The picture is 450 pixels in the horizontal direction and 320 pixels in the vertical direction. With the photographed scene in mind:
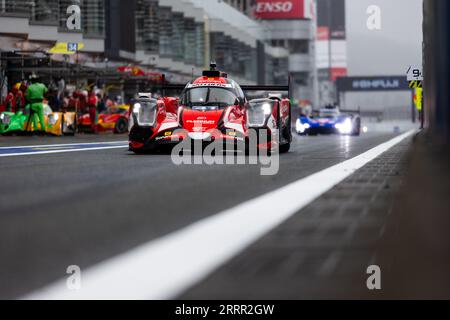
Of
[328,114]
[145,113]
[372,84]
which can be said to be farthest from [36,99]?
[372,84]

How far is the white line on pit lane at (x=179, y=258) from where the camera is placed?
116 inches

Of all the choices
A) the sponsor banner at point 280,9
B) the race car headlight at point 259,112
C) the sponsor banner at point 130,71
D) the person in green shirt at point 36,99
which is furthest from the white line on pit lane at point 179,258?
the sponsor banner at point 280,9

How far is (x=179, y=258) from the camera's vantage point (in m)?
3.61

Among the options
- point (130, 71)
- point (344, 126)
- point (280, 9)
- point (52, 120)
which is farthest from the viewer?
point (280, 9)

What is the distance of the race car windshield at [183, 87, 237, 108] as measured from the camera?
14.1 m

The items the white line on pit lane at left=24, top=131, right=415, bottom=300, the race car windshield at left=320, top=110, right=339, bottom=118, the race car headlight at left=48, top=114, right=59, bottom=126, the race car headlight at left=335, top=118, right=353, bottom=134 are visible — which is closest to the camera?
the white line on pit lane at left=24, top=131, right=415, bottom=300

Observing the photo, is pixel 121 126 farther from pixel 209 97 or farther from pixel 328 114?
pixel 209 97

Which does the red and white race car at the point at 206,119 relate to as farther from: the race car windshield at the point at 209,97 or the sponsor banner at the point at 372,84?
the sponsor banner at the point at 372,84

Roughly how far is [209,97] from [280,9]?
109m

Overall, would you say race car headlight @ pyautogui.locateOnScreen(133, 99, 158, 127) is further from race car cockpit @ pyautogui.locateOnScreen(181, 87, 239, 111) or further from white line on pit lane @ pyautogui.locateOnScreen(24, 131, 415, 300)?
white line on pit lane @ pyautogui.locateOnScreen(24, 131, 415, 300)

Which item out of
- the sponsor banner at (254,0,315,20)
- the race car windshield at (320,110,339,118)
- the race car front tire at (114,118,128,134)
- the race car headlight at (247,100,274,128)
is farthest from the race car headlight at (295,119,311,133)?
the sponsor banner at (254,0,315,20)

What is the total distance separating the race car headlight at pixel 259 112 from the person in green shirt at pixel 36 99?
37.0 ft

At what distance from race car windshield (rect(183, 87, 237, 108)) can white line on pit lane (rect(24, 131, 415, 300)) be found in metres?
8.28
